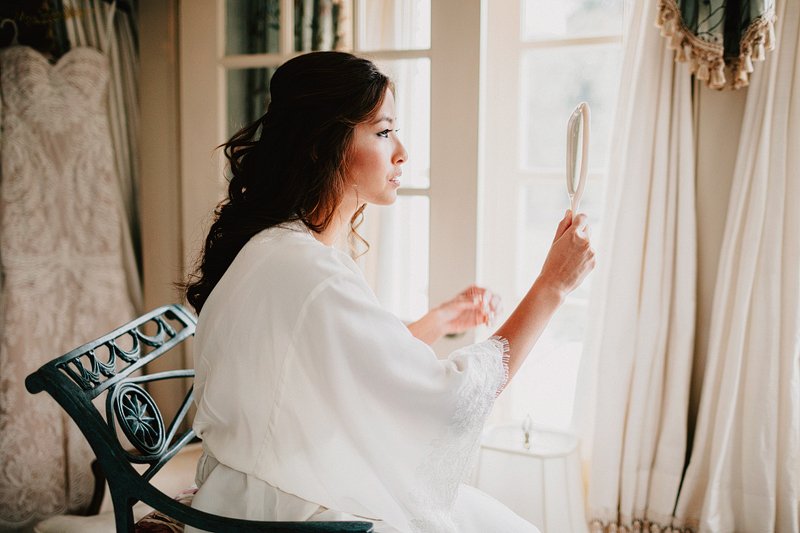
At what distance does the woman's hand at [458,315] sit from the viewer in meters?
1.52

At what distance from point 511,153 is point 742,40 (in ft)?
2.75

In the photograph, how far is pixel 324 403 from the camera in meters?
1.03

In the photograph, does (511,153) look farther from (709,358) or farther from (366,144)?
(366,144)

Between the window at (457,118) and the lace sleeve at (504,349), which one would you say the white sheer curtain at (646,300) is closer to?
the window at (457,118)

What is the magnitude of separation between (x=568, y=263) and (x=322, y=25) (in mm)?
1097

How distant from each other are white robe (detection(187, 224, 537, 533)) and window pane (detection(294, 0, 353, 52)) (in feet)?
3.14

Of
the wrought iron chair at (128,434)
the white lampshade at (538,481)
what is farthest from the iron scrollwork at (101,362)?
the white lampshade at (538,481)

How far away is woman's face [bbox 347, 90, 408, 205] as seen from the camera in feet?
4.04

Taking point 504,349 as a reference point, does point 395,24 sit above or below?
above

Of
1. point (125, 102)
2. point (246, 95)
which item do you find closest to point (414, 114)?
point (246, 95)

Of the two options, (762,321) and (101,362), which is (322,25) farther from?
(762,321)

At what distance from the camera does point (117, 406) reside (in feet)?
3.67

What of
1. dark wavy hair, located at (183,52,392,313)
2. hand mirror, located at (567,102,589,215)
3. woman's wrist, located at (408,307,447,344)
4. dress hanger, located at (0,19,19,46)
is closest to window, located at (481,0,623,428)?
woman's wrist, located at (408,307,447,344)

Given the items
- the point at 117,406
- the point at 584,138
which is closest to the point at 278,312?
the point at 117,406
